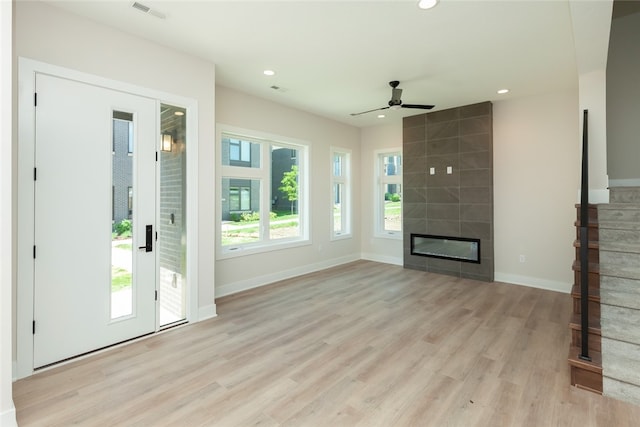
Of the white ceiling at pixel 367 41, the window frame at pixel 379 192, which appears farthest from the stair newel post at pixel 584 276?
the window frame at pixel 379 192

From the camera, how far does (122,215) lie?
2.88 metres

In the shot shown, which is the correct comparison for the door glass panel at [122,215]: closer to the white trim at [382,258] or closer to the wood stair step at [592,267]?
the wood stair step at [592,267]

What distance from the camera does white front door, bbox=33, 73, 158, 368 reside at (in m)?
2.47

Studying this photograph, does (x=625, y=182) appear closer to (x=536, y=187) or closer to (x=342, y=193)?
(x=536, y=187)

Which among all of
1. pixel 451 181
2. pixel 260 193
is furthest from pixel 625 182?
pixel 260 193

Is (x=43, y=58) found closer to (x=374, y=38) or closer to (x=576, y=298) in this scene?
(x=374, y=38)

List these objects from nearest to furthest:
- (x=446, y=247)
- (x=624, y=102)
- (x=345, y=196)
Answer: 1. (x=624, y=102)
2. (x=446, y=247)
3. (x=345, y=196)

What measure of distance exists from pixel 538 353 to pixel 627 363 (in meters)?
0.68

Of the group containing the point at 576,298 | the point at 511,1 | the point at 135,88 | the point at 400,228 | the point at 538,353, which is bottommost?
the point at 538,353

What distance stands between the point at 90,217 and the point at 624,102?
21.3 ft

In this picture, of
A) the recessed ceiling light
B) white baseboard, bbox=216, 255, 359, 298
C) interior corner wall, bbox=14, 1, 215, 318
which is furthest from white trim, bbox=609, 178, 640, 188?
interior corner wall, bbox=14, 1, 215, 318

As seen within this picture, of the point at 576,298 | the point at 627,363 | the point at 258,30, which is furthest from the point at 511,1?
the point at 627,363

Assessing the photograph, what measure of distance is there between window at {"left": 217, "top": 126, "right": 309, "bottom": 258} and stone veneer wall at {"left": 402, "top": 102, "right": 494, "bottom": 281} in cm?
209

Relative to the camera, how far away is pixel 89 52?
2.68 m
